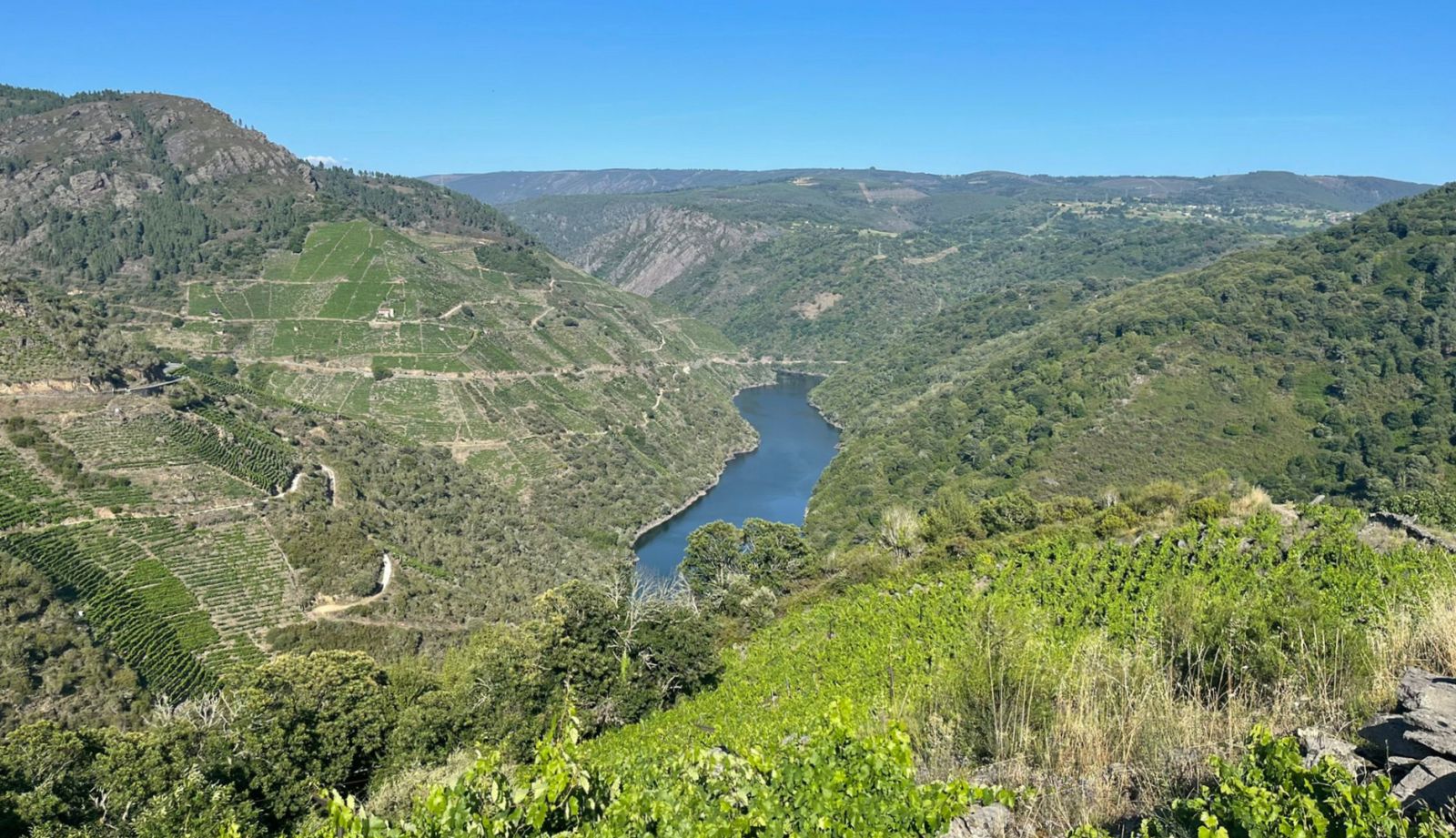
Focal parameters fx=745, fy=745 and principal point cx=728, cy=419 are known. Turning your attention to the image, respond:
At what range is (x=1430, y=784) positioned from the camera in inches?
231

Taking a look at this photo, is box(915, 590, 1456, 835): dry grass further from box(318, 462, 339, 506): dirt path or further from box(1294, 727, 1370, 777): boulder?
box(318, 462, 339, 506): dirt path

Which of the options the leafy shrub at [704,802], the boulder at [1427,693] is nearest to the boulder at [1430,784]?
the boulder at [1427,693]

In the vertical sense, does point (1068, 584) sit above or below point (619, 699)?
above

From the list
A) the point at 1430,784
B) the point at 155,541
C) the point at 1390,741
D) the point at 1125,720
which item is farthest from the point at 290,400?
the point at 1430,784

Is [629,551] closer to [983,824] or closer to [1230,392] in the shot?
[1230,392]

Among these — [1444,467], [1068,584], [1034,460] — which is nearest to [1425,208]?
[1444,467]

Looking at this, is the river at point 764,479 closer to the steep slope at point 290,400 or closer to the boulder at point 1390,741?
the steep slope at point 290,400

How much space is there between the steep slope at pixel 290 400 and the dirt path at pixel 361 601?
0.45ft

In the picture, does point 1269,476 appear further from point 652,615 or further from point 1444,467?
point 652,615

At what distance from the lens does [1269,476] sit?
57844 mm

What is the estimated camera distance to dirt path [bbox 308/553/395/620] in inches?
1603

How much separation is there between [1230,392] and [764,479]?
2153 inches

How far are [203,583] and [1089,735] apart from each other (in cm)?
4462

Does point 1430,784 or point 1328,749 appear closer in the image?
point 1430,784
